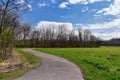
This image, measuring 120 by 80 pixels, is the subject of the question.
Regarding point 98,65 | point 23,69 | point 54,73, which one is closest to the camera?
point 54,73

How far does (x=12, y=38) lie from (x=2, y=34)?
2.44 metres

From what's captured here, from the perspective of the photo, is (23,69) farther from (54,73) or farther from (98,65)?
(98,65)

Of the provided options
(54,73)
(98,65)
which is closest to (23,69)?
(54,73)

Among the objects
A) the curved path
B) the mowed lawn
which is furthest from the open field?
the mowed lawn

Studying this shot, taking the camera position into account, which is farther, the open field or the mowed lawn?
the mowed lawn

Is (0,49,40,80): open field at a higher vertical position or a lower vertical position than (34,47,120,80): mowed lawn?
higher

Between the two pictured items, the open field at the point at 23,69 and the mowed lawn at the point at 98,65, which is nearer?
the open field at the point at 23,69

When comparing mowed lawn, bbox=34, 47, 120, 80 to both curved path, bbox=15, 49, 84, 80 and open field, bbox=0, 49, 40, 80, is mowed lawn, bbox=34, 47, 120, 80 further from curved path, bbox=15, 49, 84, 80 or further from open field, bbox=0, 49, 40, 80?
open field, bbox=0, 49, 40, 80

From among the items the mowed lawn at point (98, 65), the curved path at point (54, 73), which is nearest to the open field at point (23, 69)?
the curved path at point (54, 73)

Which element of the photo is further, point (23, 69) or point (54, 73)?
point (23, 69)

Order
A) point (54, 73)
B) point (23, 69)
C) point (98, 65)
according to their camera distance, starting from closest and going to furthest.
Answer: point (54, 73), point (23, 69), point (98, 65)

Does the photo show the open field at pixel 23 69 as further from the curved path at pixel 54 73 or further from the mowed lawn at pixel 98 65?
the mowed lawn at pixel 98 65

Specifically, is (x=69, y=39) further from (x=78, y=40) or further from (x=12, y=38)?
(x=12, y=38)

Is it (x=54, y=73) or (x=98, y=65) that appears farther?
(x=98, y=65)
